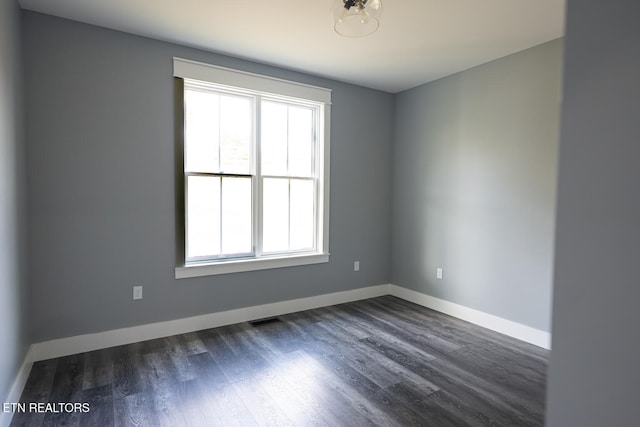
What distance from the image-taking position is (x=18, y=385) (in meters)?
2.15

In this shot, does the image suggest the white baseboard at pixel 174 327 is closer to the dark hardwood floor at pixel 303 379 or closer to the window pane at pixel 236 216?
the dark hardwood floor at pixel 303 379

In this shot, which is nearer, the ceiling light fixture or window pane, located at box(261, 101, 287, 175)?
the ceiling light fixture

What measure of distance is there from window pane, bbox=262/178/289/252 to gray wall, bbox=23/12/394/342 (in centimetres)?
48

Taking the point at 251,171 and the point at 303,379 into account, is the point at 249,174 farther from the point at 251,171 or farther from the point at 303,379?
the point at 303,379

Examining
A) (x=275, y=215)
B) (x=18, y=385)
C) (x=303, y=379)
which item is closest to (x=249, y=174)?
(x=275, y=215)

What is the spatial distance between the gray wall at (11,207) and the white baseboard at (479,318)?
12.0ft

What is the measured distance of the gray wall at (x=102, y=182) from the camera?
2.64 meters

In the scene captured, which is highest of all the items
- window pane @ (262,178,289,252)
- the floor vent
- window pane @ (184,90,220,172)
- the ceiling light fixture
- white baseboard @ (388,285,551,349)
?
the ceiling light fixture

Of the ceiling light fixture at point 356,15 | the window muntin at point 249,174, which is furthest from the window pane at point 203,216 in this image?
the ceiling light fixture at point 356,15

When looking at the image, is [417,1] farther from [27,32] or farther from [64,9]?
[27,32]

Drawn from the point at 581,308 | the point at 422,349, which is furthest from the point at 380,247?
the point at 581,308

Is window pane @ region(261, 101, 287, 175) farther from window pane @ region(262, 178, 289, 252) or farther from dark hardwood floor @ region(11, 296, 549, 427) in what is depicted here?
dark hardwood floor @ region(11, 296, 549, 427)

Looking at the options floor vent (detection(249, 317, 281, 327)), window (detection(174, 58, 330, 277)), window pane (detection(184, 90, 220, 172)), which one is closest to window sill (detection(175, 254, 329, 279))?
window (detection(174, 58, 330, 277))

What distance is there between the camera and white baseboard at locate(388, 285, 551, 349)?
3102 mm
